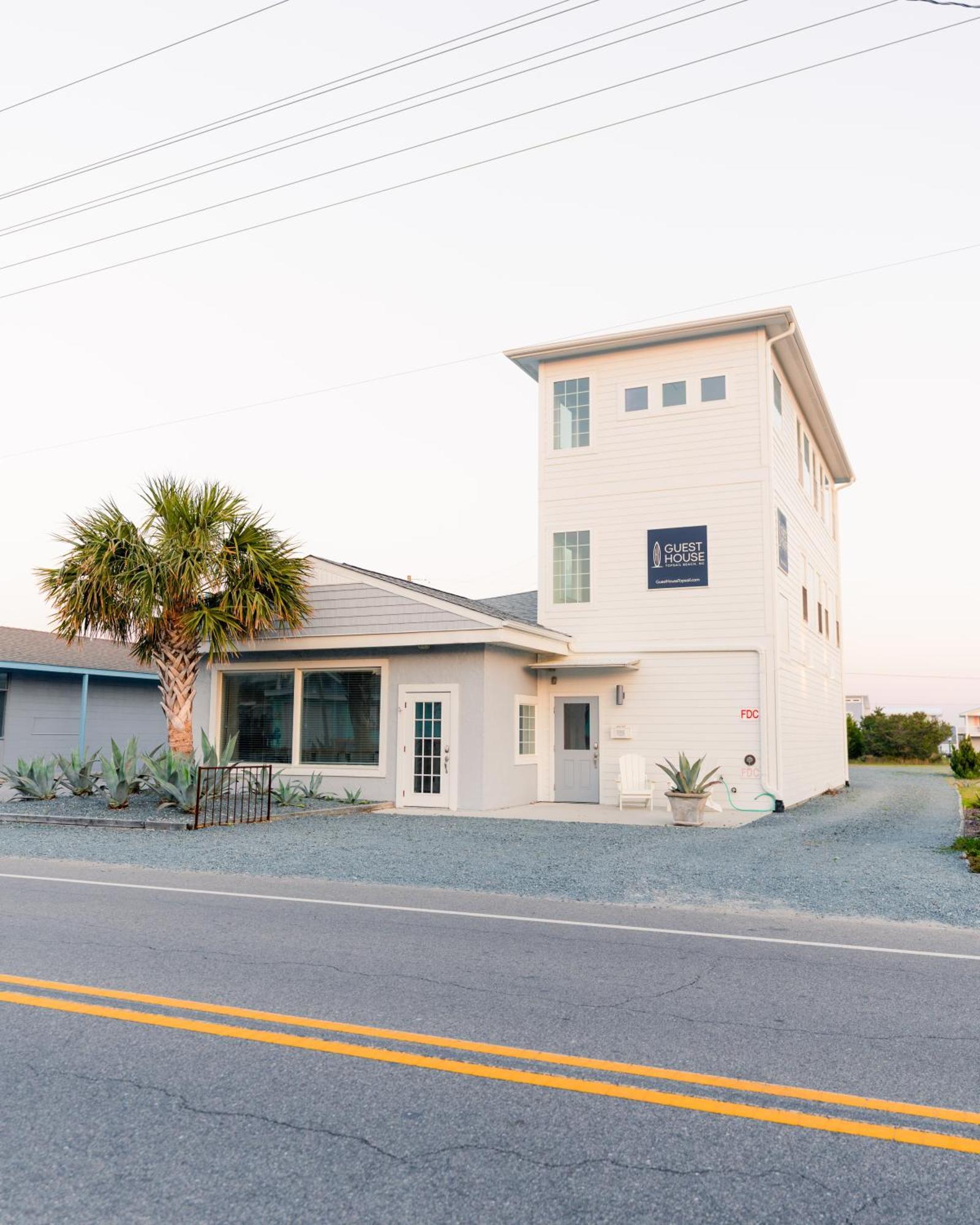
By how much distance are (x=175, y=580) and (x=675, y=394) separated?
33.3 ft

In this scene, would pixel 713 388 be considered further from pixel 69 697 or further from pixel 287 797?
pixel 69 697

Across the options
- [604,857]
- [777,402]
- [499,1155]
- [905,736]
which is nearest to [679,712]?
[777,402]

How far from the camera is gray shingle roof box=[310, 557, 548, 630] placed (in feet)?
58.8

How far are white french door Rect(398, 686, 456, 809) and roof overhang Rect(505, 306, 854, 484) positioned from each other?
7.45 meters

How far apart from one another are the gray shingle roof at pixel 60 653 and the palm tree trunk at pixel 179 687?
7640 millimetres

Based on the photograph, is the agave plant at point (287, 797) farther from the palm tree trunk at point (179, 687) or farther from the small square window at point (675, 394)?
the small square window at point (675, 394)

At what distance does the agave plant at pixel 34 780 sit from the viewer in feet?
54.2

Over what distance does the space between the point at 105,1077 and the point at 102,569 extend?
13.1 meters

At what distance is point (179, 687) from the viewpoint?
16734 millimetres

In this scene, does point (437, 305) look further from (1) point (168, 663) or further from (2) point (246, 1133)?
A: (2) point (246, 1133)

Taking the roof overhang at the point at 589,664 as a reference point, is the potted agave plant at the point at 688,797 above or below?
below

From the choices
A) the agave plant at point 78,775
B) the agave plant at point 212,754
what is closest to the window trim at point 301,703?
the agave plant at point 212,754

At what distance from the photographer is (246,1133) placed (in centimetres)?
336

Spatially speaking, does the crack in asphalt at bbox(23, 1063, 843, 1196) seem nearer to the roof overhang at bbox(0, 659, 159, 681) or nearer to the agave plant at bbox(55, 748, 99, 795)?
the agave plant at bbox(55, 748, 99, 795)
